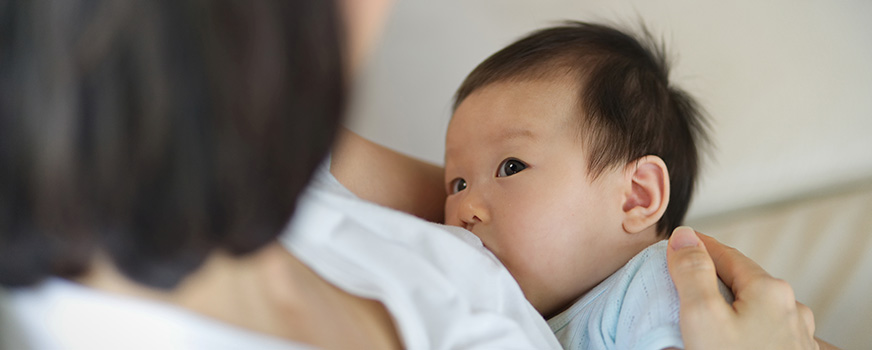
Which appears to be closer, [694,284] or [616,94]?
[694,284]

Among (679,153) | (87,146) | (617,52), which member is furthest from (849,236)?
(87,146)

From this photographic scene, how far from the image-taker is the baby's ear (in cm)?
92

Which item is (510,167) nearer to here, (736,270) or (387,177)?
(387,177)

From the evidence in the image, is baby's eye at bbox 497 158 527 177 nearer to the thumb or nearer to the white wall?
the thumb

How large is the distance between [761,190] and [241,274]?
3.95 ft

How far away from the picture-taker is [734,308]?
27.7 inches

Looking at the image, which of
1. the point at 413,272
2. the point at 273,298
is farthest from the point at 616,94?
the point at 273,298

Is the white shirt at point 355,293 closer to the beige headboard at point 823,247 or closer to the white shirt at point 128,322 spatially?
the white shirt at point 128,322

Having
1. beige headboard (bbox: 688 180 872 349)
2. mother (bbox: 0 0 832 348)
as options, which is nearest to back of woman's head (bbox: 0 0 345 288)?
mother (bbox: 0 0 832 348)

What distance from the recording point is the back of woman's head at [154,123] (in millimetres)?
370

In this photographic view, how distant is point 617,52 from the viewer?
1017mm

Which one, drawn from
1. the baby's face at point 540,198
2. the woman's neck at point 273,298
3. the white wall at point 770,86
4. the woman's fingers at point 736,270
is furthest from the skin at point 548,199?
the white wall at point 770,86

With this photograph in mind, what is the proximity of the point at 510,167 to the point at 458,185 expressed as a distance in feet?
0.39

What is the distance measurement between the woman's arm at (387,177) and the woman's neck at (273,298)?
310 mm
